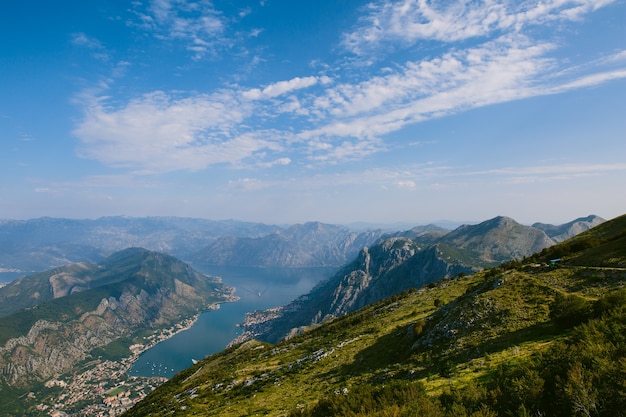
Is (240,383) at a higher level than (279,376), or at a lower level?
lower

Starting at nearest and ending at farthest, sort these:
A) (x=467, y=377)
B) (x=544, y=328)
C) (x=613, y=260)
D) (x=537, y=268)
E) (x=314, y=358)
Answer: (x=467, y=377) < (x=544, y=328) < (x=613, y=260) < (x=537, y=268) < (x=314, y=358)

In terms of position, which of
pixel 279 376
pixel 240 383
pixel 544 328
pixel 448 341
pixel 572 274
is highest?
pixel 572 274

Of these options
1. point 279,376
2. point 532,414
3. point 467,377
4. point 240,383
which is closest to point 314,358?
point 279,376

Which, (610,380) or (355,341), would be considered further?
(355,341)

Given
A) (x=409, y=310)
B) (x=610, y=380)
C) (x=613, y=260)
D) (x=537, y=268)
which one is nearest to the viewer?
(x=610, y=380)

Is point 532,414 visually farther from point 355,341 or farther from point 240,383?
point 240,383

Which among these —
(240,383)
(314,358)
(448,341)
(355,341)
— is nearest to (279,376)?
(314,358)

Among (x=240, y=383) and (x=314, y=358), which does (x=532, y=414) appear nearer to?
(x=314, y=358)
